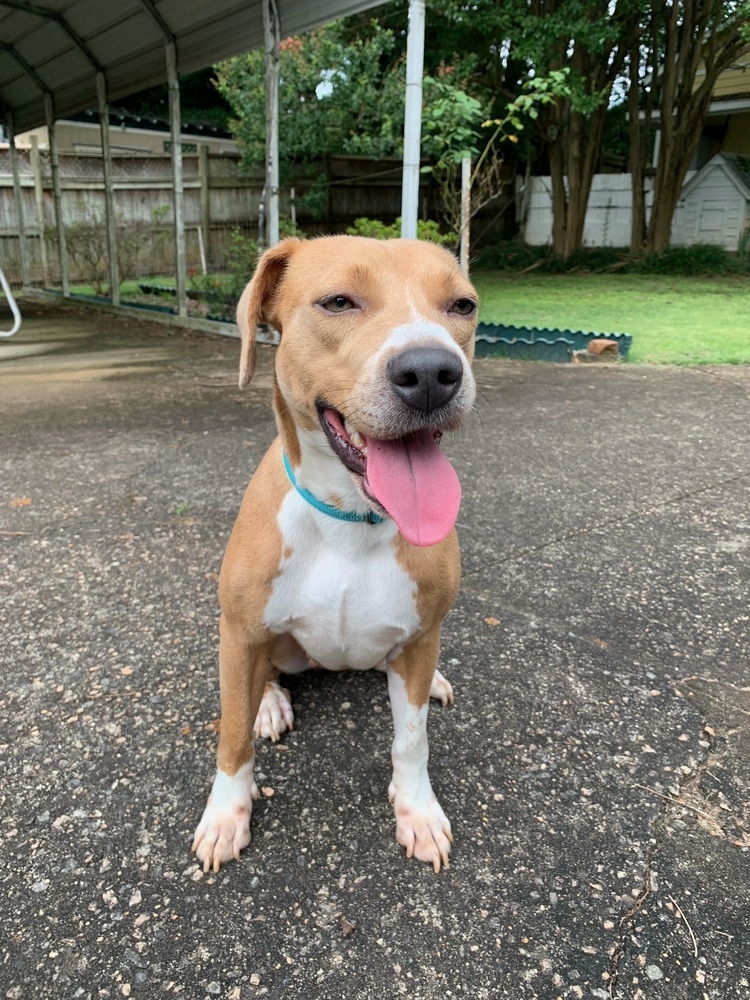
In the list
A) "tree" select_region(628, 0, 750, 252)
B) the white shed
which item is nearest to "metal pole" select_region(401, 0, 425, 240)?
"tree" select_region(628, 0, 750, 252)

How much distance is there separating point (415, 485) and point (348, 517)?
0.82ft

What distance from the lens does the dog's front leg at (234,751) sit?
193 centimetres

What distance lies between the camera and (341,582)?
1.92 m

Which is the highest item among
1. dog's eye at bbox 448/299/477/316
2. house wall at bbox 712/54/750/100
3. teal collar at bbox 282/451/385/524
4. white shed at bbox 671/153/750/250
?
house wall at bbox 712/54/750/100

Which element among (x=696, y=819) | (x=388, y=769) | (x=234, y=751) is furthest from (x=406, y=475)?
(x=696, y=819)

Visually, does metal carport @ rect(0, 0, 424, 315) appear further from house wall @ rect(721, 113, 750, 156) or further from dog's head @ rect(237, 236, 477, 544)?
house wall @ rect(721, 113, 750, 156)

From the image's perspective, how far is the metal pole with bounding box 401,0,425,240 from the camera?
6.74 m

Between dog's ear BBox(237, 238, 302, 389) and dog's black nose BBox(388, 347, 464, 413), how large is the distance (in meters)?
0.63

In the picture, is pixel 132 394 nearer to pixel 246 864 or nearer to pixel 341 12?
pixel 341 12

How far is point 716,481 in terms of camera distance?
15.3 ft

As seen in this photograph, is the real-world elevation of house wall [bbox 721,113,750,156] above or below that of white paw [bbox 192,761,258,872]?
above

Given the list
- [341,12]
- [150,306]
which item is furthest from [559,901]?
[150,306]

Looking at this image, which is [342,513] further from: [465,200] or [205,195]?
[205,195]

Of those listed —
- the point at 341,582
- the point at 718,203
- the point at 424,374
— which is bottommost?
the point at 341,582
